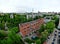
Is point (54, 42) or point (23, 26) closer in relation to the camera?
point (54, 42)

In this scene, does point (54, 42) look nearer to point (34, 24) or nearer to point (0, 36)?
point (0, 36)

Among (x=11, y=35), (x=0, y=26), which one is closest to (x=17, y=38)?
(x=11, y=35)

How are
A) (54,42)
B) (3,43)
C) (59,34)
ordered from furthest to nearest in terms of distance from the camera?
(3,43) < (59,34) < (54,42)

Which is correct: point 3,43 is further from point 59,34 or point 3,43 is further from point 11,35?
point 59,34

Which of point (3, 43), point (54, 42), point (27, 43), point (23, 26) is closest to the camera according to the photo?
point (54, 42)

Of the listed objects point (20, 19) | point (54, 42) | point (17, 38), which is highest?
point (54, 42)

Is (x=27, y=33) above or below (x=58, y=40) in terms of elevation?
below

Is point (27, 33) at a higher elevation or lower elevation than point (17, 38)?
lower

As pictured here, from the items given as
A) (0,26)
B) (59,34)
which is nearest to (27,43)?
(59,34)

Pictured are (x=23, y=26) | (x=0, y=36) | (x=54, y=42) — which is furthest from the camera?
(x=23, y=26)
